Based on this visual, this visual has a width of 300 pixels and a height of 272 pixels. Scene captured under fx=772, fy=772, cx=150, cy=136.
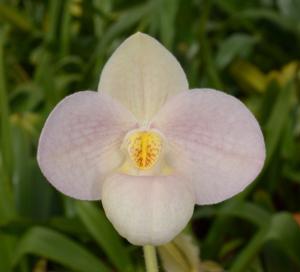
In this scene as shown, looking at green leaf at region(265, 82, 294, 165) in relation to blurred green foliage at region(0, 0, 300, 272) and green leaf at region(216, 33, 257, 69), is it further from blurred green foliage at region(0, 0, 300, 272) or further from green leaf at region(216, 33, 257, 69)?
green leaf at region(216, 33, 257, 69)

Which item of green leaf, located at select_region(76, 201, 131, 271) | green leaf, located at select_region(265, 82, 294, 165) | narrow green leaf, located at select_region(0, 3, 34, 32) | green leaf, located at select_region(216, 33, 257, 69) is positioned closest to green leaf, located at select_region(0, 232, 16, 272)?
green leaf, located at select_region(76, 201, 131, 271)

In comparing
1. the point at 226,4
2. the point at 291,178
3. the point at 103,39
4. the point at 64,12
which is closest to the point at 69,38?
the point at 64,12

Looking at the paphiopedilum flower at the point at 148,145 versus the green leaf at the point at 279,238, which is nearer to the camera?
the paphiopedilum flower at the point at 148,145

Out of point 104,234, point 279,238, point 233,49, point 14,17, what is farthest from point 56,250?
point 14,17

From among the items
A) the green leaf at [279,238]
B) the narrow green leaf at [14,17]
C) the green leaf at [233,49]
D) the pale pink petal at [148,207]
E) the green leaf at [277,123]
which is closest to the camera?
the pale pink petal at [148,207]

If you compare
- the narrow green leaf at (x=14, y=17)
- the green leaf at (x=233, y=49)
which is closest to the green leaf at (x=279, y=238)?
the green leaf at (x=233, y=49)

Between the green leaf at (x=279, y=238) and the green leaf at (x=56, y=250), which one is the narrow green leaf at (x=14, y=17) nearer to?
the green leaf at (x=56, y=250)

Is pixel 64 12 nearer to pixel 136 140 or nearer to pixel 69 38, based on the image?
pixel 69 38
